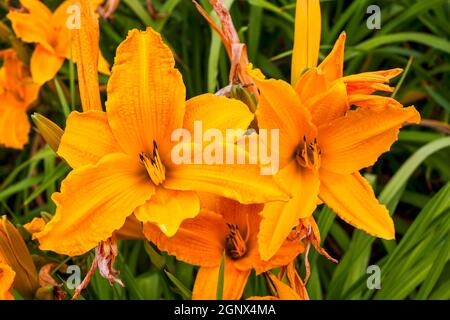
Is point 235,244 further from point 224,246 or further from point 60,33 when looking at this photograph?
point 60,33

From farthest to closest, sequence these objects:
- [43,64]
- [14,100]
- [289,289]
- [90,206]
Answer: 1. [14,100]
2. [43,64]
3. [289,289]
4. [90,206]

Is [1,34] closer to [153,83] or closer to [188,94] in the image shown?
[188,94]

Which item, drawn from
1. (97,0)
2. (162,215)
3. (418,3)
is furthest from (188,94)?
(162,215)

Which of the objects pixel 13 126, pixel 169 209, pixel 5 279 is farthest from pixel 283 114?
pixel 13 126

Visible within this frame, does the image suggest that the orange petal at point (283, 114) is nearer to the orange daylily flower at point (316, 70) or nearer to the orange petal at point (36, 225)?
the orange daylily flower at point (316, 70)

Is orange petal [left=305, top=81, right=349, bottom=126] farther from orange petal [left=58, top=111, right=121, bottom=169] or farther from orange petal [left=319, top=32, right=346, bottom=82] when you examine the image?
orange petal [left=58, top=111, right=121, bottom=169]
